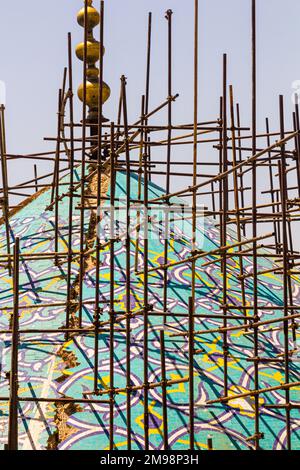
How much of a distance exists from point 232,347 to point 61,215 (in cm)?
431

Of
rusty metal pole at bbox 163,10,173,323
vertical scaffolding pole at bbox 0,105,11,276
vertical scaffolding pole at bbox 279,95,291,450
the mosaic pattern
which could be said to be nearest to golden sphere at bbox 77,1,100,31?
rusty metal pole at bbox 163,10,173,323

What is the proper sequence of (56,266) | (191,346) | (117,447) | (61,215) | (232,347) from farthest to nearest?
(61,215), (56,266), (232,347), (117,447), (191,346)

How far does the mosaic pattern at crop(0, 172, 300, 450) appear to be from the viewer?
13234mm

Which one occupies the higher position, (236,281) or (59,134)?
(59,134)

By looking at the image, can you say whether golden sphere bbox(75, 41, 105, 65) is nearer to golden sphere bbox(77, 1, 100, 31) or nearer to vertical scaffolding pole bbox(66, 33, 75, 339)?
golden sphere bbox(77, 1, 100, 31)

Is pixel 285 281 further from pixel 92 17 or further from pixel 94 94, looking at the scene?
pixel 92 17

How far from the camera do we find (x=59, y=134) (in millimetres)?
17359

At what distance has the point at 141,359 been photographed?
14359mm

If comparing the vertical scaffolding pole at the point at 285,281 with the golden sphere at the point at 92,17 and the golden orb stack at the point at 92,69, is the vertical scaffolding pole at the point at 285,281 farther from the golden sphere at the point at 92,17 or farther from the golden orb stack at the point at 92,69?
the golden sphere at the point at 92,17

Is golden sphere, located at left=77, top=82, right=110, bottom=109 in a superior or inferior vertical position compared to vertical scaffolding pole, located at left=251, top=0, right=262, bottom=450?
superior

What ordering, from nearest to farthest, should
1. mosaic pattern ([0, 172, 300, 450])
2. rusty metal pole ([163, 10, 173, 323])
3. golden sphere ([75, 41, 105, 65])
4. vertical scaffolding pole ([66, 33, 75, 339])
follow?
mosaic pattern ([0, 172, 300, 450]) < vertical scaffolding pole ([66, 33, 75, 339]) < rusty metal pole ([163, 10, 173, 323]) < golden sphere ([75, 41, 105, 65])

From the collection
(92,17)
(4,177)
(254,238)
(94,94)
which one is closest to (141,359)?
(254,238)
